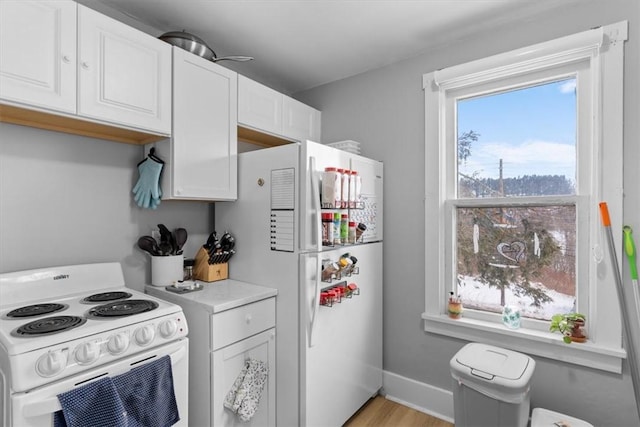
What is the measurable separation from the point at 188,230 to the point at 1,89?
1.21 metres

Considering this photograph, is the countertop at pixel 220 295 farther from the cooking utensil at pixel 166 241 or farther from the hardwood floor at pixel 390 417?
the hardwood floor at pixel 390 417

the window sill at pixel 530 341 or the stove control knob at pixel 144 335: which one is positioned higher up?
the stove control knob at pixel 144 335

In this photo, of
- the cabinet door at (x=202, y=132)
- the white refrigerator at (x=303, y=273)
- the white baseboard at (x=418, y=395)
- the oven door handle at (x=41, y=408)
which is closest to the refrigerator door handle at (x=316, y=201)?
the white refrigerator at (x=303, y=273)

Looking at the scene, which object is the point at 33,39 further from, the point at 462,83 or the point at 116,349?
the point at 462,83

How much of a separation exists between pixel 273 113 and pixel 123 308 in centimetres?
158

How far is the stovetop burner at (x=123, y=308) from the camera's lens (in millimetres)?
1403

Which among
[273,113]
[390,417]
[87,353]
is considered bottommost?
[390,417]

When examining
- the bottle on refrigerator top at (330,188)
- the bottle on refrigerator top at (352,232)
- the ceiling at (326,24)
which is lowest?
the bottle on refrigerator top at (352,232)

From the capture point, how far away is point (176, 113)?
180 cm

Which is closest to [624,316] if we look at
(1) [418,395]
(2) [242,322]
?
(1) [418,395]

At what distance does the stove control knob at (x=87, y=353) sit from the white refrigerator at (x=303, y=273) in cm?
92

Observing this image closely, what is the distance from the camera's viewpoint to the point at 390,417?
225cm

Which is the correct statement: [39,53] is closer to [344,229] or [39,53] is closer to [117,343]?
[117,343]

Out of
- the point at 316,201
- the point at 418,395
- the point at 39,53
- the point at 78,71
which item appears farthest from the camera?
the point at 418,395
